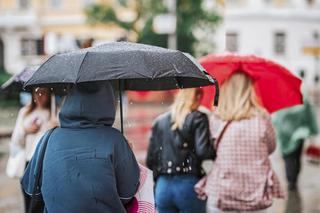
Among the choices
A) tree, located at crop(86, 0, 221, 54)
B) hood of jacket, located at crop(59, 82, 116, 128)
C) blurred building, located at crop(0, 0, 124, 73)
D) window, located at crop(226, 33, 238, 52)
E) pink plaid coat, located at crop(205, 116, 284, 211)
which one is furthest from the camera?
blurred building, located at crop(0, 0, 124, 73)

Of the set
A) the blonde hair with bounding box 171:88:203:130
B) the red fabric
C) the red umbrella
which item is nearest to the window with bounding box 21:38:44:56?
the red fabric

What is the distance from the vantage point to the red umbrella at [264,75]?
207 inches

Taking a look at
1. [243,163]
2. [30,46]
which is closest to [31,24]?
[30,46]

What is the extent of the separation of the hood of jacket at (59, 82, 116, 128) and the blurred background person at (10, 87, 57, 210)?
8.91 feet

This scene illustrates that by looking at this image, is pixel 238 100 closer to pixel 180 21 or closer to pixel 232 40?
pixel 180 21

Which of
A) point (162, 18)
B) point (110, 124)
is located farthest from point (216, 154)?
point (162, 18)

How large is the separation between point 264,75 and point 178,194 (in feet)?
3.96

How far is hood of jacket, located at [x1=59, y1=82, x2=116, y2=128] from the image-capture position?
3.46 m

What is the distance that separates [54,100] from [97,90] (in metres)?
2.82

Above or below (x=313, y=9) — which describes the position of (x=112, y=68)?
above

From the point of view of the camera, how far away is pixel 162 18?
20.7m

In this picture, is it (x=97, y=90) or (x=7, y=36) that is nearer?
(x=97, y=90)

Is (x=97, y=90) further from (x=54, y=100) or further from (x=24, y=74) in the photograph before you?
(x=54, y=100)

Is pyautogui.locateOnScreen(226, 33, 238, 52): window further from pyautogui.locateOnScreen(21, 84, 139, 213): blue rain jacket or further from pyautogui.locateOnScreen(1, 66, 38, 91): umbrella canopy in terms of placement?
pyautogui.locateOnScreen(21, 84, 139, 213): blue rain jacket
